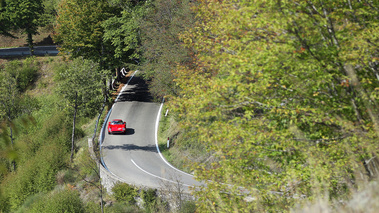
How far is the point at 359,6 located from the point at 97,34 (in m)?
30.3

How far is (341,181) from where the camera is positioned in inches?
387

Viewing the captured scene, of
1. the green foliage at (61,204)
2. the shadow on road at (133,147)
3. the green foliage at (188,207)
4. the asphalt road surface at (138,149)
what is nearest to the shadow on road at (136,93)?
the asphalt road surface at (138,149)

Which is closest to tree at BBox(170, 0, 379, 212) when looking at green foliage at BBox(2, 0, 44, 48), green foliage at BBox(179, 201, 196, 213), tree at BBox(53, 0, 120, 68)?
green foliage at BBox(179, 201, 196, 213)

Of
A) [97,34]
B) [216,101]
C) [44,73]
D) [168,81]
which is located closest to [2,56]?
[44,73]

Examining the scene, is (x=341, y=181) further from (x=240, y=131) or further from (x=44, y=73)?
(x=44, y=73)

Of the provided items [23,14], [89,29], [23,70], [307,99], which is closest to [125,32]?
[89,29]

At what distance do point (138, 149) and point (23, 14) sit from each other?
133ft

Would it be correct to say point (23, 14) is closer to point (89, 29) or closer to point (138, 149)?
point (89, 29)

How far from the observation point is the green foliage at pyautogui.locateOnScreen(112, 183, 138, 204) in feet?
68.7

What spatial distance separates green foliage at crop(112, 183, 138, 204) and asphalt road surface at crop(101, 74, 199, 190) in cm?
68

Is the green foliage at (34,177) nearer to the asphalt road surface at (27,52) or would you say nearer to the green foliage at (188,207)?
the green foliage at (188,207)

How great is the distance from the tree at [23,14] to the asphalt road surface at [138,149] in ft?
88.2

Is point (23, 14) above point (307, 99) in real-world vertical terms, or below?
below

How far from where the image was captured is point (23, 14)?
5675 centimetres
